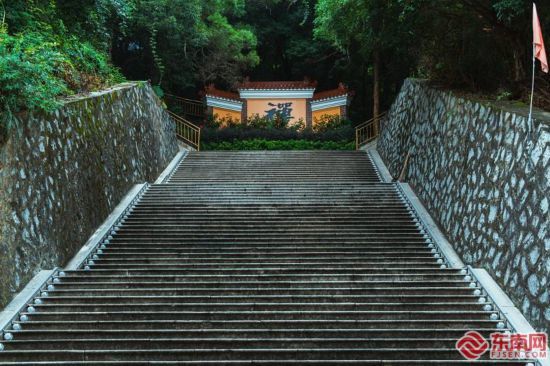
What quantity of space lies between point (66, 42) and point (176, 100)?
13.8 metres

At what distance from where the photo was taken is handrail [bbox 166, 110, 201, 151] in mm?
18781

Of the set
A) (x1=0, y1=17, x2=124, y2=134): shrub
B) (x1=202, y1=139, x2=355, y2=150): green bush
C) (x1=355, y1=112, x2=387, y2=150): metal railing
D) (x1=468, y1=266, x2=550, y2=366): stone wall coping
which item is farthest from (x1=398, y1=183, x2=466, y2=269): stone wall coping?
(x1=202, y1=139, x2=355, y2=150): green bush

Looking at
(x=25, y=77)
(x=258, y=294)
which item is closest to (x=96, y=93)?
(x=25, y=77)

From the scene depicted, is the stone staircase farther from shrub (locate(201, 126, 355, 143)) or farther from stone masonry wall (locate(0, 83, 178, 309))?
shrub (locate(201, 126, 355, 143))

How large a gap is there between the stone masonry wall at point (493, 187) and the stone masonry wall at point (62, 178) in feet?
15.8

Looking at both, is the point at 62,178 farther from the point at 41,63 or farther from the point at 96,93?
the point at 96,93

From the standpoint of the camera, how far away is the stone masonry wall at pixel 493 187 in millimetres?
5090

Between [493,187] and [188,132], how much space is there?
14.6m

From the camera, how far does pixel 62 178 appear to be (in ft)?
23.0

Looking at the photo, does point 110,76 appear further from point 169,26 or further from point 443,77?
point 169,26

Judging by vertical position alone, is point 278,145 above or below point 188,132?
below

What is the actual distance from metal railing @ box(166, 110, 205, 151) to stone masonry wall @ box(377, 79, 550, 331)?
1020 cm

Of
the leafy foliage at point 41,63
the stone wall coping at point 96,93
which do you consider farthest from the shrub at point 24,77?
the stone wall coping at point 96,93

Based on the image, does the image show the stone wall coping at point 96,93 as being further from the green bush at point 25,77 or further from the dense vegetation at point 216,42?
the green bush at point 25,77
